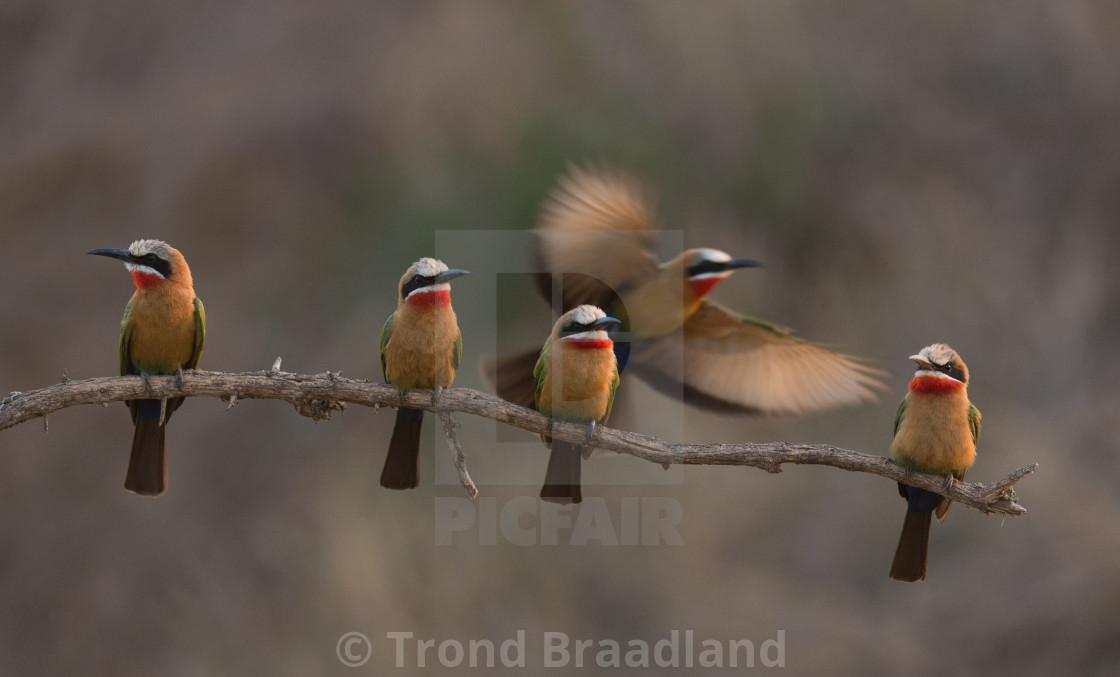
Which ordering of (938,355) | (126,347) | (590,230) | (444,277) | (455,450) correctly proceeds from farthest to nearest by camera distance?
(590,230) → (126,347) → (938,355) → (444,277) → (455,450)

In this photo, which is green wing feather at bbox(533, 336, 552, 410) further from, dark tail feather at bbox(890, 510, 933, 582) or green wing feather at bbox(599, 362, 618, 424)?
dark tail feather at bbox(890, 510, 933, 582)

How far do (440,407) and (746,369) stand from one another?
1.20 meters

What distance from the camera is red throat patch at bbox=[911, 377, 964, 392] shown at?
2439 millimetres

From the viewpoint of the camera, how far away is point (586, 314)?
8.39 feet

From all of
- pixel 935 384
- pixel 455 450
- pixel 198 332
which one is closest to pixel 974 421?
pixel 935 384

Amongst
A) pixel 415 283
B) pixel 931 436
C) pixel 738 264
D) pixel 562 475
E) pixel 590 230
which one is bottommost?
pixel 562 475

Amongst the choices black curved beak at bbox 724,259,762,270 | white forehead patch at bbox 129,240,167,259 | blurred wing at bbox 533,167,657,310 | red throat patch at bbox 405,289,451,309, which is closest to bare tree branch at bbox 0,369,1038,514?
red throat patch at bbox 405,289,451,309

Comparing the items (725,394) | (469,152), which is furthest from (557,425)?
(469,152)

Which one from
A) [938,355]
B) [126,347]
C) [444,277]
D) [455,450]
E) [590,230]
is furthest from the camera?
[590,230]

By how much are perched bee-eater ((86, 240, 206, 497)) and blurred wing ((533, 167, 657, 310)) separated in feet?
3.08

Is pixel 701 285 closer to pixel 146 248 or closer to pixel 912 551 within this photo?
pixel 912 551

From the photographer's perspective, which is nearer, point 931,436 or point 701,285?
point 931,436

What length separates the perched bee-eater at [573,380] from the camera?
2490mm

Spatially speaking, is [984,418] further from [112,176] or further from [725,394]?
[112,176]
